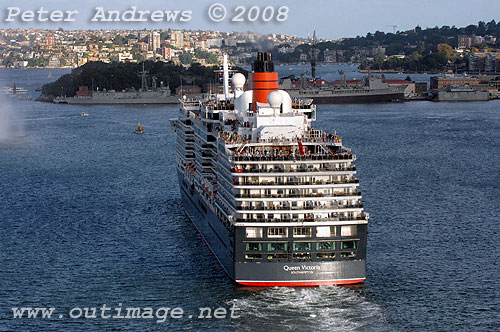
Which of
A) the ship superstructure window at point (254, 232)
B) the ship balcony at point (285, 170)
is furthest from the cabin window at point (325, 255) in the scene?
the ship balcony at point (285, 170)

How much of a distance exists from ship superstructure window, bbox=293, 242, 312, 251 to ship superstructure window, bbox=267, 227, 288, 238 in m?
0.52

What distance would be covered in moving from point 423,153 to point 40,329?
138 feet

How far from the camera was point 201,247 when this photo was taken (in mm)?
37312

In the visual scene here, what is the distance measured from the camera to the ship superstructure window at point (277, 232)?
96.9ft

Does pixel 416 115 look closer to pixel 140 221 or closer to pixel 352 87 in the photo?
pixel 352 87

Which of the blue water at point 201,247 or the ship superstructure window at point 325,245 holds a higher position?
the ship superstructure window at point 325,245

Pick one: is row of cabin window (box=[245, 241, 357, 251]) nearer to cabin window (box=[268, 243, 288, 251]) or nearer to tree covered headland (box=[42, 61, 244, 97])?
cabin window (box=[268, 243, 288, 251])

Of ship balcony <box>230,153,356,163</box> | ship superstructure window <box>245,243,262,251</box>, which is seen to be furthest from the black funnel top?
ship superstructure window <box>245,243,262,251</box>

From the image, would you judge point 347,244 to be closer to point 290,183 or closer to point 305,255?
point 305,255

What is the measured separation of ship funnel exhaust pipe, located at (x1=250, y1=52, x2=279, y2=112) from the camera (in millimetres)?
37406

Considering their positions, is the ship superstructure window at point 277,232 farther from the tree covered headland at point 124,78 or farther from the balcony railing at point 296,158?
the tree covered headland at point 124,78

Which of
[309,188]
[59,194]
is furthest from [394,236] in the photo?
[59,194]

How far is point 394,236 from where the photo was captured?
37156 millimetres

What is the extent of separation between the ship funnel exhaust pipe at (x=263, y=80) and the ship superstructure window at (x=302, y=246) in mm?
9524
